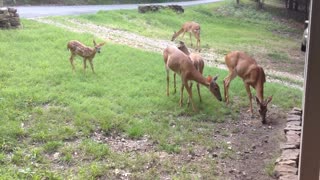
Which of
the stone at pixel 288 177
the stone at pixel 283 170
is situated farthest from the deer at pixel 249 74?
the stone at pixel 288 177

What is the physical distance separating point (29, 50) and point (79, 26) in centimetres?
238

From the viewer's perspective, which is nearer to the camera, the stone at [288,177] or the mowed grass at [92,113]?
the stone at [288,177]

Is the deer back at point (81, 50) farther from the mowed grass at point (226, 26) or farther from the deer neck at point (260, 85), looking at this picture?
the mowed grass at point (226, 26)

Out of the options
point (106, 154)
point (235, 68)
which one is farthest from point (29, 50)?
point (106, 154)

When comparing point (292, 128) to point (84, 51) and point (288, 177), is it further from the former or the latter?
point (84, 51)

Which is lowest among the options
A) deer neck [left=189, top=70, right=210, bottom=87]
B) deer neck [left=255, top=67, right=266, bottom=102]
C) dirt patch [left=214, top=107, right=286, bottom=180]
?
dirt patch [left=214, top=107, right=286, bottom=180]

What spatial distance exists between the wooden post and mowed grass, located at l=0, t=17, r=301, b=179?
1628 mm

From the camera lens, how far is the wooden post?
1.66 m

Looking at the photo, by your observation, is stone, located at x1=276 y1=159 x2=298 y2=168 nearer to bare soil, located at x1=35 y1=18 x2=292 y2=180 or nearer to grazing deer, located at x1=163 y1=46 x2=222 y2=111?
bare soil, located at x1=35 y1=18 x2=292 y2=180

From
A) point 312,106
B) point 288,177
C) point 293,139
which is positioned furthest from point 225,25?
point 312,106

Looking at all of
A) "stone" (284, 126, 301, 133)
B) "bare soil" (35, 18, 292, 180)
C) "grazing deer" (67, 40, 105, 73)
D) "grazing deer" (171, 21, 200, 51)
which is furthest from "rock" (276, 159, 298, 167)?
"grazing deer" (171, 21, 200, 51)

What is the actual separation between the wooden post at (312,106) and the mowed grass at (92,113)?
1628 mm

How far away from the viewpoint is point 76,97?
5.03m

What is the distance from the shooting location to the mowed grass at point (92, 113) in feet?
11.4
